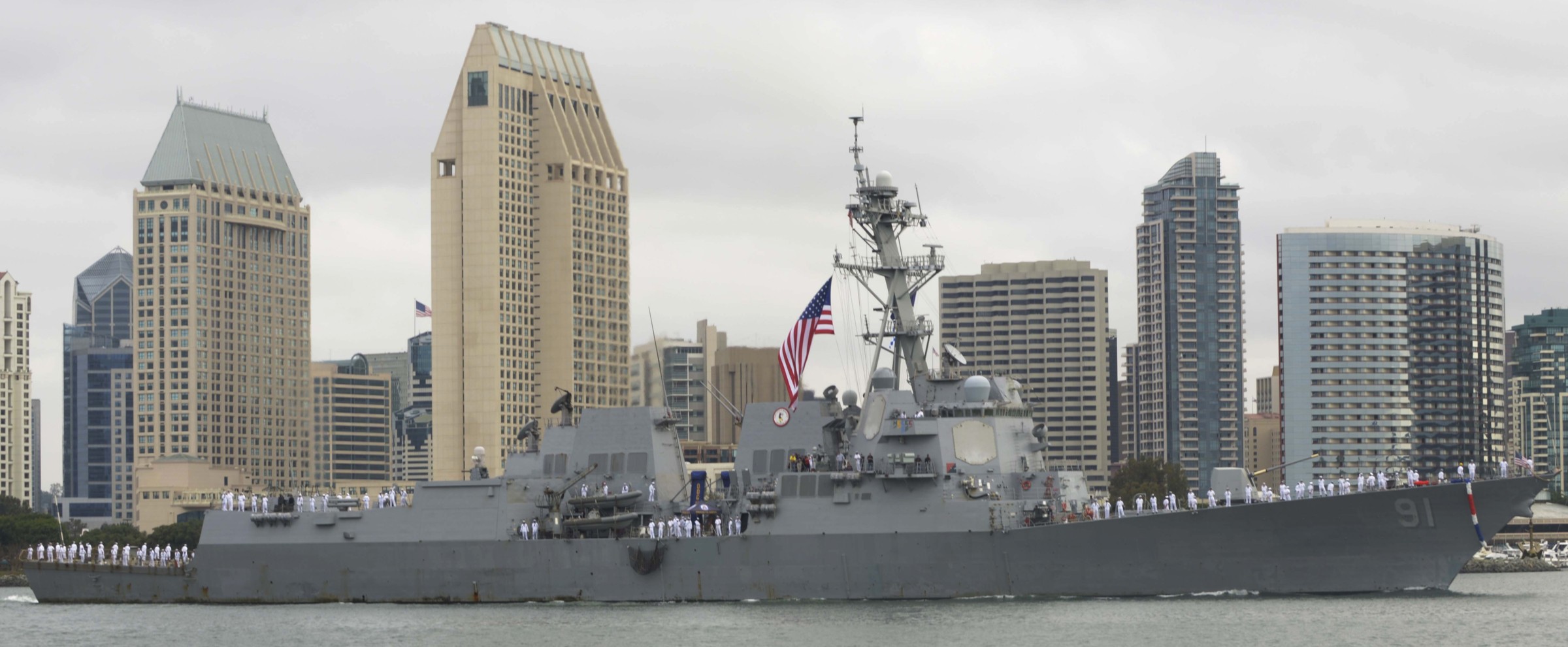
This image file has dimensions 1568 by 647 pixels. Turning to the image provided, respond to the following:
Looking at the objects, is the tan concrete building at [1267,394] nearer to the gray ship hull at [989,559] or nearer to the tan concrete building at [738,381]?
the tan concrete building at [738,381]

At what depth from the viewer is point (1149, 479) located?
8950 cm

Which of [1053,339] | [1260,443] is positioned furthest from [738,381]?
[1260,443]

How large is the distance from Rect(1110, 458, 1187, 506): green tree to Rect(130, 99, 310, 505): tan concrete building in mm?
64921

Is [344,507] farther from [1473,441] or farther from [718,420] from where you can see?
[1473,441]

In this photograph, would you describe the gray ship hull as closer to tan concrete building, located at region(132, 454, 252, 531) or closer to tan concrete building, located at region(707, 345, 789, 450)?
tan concrete building, located at region(707, 345, 789, 450)

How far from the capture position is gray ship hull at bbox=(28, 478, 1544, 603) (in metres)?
40.2

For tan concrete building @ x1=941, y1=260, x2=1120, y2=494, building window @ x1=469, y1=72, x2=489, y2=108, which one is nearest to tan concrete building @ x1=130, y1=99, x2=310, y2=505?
building window @ x1=469, y1=72, x2=489, y2=108

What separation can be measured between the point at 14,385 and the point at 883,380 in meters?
101

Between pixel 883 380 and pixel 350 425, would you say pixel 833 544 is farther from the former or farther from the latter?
pixel 350 425

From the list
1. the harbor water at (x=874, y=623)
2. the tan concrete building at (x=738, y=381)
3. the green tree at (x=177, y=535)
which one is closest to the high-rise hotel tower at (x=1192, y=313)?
the tan concrete building at (x=738, y=381)

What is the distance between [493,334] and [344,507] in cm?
5517

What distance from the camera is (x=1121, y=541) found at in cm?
4094

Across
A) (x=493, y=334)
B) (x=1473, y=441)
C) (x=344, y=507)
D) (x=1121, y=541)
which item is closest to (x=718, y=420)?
(x=493, y=334)

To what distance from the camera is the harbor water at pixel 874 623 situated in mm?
35812
